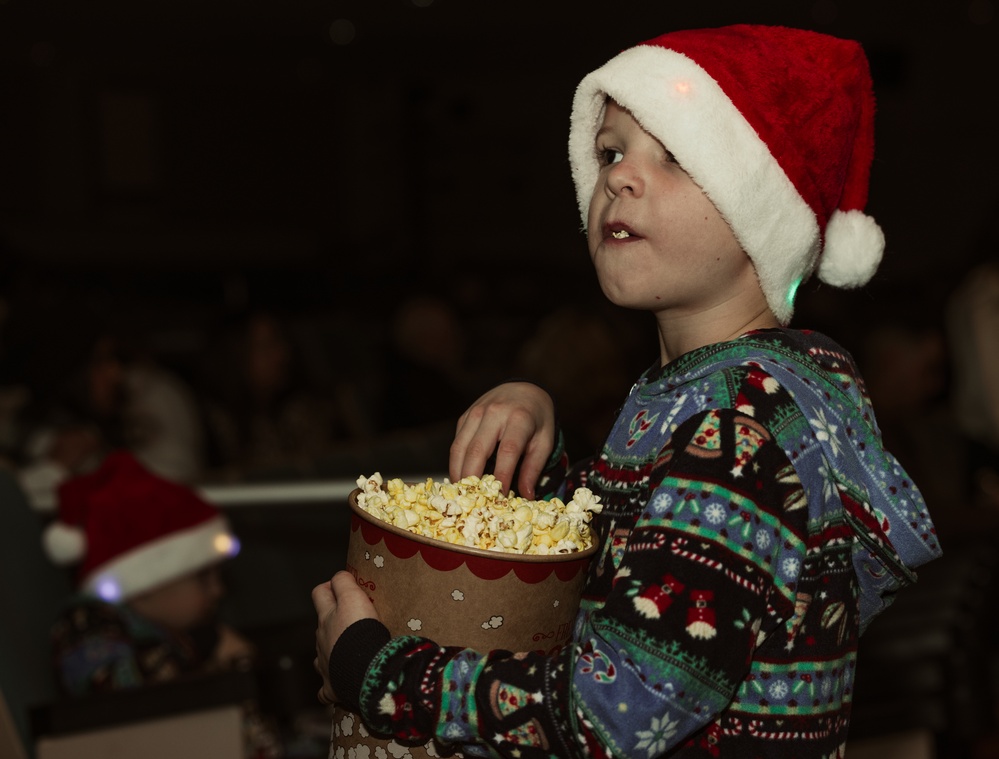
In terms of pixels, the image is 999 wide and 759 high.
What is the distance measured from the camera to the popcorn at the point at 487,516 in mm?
1011

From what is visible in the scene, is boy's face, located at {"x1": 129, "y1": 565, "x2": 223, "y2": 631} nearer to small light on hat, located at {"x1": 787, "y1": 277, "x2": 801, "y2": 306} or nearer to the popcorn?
the popcorn

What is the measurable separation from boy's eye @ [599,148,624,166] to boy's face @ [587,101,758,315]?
0.12ft

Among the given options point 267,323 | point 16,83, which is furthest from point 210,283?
point 267,323

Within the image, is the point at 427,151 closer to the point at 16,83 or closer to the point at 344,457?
the point at 16,83

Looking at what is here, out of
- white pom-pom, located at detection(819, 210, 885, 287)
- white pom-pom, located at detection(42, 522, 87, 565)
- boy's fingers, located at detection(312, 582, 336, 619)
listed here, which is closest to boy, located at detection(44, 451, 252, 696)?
white pom-pom, located at detection(42, 522, 87, 565)

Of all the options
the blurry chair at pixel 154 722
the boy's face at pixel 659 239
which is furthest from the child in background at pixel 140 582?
the boy's face at pixel 659 239

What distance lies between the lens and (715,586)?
87cm

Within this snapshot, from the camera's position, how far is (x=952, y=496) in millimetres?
4113

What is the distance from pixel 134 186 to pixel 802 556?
1263cm

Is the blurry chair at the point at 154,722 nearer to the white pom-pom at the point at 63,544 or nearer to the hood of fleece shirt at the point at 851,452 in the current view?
the white pom-pom at the point at 63,544

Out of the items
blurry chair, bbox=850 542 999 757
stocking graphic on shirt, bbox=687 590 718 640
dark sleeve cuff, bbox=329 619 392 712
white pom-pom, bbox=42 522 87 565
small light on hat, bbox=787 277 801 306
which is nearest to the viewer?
stocking graphic on shirt, bbox=687 590 718 640

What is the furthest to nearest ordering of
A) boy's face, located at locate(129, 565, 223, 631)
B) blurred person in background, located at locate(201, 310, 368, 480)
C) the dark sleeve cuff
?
blurred person in background, located at locate(201, 310, 368, 480)
boy's face, located at locate(129, 565, 223, 631)
the dark sleeve cuff

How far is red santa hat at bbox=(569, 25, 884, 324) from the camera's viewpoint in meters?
1.03

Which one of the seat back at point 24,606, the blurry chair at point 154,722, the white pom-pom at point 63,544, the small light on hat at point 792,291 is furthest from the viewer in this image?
the white pom-pom at point 63,544
